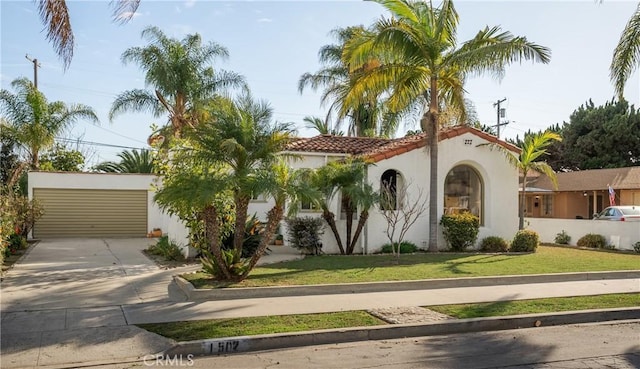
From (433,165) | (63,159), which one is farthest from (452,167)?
(63,159)

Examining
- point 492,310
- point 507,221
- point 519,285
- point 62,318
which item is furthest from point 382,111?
point 62,318

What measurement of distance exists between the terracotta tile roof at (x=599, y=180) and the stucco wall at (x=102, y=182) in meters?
24.0

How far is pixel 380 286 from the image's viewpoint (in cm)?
1042

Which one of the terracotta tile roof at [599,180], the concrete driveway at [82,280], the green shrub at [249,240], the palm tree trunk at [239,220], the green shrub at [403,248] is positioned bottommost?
the concrete driveway at [82,280]

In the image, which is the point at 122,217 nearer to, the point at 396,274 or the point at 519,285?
the point at 396,274

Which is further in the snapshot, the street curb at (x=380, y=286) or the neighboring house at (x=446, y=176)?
the neighboring house at (x=446, y=176)

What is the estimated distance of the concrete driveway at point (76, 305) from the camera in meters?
6.27

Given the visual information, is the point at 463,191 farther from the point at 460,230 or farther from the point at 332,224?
the point at 332,224

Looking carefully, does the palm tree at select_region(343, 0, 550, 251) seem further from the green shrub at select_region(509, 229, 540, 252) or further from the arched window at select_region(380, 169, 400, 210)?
the green shrub at select_region(509, 229, 540, 252)

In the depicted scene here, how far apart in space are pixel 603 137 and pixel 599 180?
29.5ft

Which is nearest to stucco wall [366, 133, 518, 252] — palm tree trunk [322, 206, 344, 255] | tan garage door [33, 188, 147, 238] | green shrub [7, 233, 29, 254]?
palm tree trunk [322, 206, 344, 255]

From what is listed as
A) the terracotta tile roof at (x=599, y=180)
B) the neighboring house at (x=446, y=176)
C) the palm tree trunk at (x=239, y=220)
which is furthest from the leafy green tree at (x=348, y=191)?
the terracotta tile roof at (x=599, y=180)

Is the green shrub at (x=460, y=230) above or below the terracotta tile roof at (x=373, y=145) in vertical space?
below

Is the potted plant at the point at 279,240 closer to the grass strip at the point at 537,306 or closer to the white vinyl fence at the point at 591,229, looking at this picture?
the grass strip at the point at 537,306
